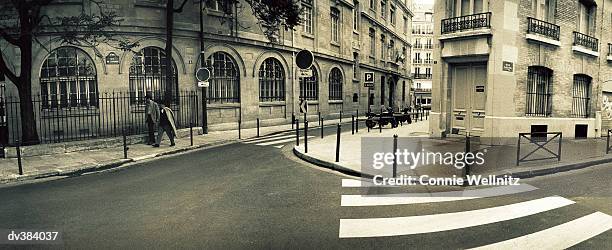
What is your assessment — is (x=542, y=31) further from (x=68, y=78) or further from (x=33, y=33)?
(x=68, y=78)

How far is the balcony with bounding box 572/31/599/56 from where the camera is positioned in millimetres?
15052

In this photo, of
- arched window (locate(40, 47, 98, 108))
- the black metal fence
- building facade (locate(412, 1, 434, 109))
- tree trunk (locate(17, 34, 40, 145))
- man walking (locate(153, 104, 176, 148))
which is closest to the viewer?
tree trunk (locate(17, 34, 40, 145))

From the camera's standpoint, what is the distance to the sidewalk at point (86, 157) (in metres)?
8.92

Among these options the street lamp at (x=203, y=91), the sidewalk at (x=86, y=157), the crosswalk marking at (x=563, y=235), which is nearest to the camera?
the crosswalk marking at (x=563, y=235)

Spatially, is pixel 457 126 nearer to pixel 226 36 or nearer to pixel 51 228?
pixel 226 36

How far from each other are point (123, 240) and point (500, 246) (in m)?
4.58

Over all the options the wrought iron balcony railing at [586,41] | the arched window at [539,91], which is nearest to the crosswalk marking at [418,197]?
the arched window at [539,91]

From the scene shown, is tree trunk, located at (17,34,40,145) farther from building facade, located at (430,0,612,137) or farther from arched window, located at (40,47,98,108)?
building facade, located at (430,0,612,137)

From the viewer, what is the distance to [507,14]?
492 inches

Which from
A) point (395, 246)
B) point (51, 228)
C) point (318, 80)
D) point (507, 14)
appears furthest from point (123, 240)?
point (318, 80)

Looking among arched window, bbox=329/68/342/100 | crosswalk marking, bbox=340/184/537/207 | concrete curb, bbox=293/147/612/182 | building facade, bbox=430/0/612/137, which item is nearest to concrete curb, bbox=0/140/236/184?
concrete curb, bbox=293/147/612/182

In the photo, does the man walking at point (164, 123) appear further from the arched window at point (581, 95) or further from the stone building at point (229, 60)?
the arched window at point (581, 95)

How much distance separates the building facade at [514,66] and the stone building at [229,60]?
5.96 m

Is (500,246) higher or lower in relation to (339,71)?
lower
